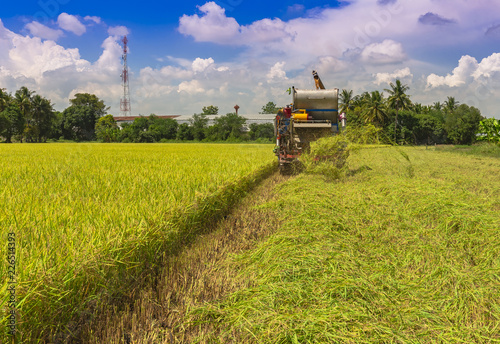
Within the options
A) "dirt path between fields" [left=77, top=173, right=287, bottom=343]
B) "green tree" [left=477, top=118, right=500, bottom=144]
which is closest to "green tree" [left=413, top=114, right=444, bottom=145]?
"green tree" [left=477, top=118, right=500, bottom=144]

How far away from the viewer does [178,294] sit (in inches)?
93.4

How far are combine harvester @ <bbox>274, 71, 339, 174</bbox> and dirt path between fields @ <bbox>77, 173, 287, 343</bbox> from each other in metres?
4.79

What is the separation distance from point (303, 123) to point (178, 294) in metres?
6.78

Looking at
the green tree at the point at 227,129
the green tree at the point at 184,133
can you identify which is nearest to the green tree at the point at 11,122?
the green tree at the point at 184,133

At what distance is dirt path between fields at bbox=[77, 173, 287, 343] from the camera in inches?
74.6

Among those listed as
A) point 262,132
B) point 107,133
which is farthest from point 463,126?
point 107,133

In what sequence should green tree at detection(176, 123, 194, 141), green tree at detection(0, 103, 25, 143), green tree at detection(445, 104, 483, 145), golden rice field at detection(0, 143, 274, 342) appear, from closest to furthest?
golden rice field at detection(0, 143, 274, 342), green tree at detection(0, 103, 25, 143), green tree at detection(445, 104, 483, 145), green tree at detection(176, 123, 194, 141)

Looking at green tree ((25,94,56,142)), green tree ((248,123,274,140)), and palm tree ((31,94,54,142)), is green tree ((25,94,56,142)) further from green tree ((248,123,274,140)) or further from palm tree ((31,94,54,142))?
green tree ((248,123,274,140))

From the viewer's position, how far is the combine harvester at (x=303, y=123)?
8.34m

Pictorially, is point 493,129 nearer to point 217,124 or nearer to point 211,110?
point 217,124

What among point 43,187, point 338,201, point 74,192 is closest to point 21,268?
point 74,192

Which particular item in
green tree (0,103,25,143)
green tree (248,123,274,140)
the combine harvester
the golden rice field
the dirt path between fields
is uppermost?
green tree (0,103,25,143)

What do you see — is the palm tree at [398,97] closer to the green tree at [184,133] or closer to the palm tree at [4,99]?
the green tree at [184,133]

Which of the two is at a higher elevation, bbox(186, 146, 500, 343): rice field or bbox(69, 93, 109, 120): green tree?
bbox(69, 93, 109, 120): green tree
